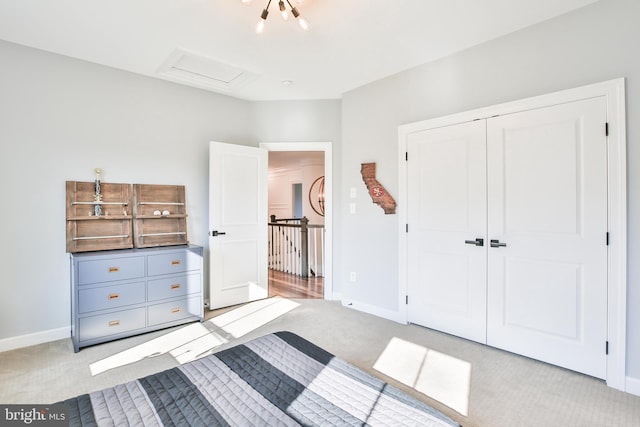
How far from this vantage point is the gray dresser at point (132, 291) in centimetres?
279

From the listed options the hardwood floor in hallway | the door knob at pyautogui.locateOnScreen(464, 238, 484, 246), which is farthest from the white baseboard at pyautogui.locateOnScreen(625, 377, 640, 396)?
the hardwood floor in hallway

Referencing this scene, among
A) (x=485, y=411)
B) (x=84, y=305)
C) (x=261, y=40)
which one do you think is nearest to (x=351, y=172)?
(x=261, y=40)

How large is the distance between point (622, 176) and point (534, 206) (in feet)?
1.83

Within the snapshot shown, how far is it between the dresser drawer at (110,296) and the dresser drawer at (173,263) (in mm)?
185

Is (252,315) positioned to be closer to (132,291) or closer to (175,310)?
(175,310)

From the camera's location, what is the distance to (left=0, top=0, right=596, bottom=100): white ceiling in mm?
2363

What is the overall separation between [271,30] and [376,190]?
1.92 m

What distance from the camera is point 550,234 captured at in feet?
8.30

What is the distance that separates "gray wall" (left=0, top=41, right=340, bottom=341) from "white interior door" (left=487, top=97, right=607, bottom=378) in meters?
3.29

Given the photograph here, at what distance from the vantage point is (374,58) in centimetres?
317

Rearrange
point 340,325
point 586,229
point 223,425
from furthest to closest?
1. point 340,325
2. point 586,229
3. point 223,425

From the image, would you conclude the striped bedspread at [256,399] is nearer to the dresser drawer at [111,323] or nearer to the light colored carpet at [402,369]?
the light colored carpet at [402,369]

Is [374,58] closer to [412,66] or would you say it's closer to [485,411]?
[412,66]

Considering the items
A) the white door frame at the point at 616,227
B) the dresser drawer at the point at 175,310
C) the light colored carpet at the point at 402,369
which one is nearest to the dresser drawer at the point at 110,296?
the dresser drawer at the point at 175,310
